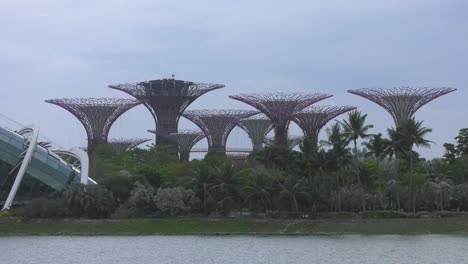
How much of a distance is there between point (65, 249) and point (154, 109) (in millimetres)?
102590

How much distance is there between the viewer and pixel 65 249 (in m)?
49.3

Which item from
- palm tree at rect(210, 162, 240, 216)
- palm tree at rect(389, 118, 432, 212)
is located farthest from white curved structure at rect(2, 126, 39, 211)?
palm tree at rect(389, 118, 432, 212)

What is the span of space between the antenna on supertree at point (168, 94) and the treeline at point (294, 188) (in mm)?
55444

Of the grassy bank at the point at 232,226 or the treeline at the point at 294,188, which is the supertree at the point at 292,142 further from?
the grassy bank at the point at 232,226

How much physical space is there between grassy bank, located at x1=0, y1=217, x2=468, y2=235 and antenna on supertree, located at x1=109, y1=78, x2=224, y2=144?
75.2 metres

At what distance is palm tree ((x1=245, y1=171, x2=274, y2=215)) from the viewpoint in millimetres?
74750

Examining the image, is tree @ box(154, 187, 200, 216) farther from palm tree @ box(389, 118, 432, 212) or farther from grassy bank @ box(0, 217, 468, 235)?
palm tree @ box(389, 118, 432, 212)

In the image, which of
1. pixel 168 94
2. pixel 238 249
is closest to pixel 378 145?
pixel 238 249

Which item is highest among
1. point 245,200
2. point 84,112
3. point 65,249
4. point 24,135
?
point 84,112

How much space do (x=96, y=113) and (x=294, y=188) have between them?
76.1 m

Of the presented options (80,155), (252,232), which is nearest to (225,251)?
(252,232)

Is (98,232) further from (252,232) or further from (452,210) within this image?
(452,210)

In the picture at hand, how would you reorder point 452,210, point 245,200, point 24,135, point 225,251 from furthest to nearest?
point 24,135 < point 452,210 < point 245,200 < point 225,251

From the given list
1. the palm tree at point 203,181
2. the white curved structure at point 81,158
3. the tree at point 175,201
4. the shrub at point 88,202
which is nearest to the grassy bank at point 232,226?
the shrub at point 88,202
